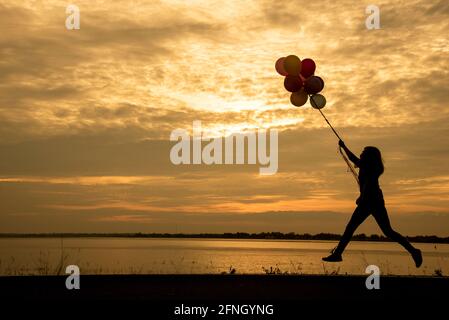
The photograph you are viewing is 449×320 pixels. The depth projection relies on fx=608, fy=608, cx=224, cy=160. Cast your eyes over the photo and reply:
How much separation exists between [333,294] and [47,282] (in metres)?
5.03

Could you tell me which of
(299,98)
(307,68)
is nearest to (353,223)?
(299,98)

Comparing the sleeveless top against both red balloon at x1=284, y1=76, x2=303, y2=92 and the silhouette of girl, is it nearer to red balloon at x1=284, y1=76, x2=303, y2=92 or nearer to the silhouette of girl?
the silhouette of girl

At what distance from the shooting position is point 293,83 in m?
11.7

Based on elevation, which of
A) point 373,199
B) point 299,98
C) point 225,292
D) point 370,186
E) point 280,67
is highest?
point 280,67

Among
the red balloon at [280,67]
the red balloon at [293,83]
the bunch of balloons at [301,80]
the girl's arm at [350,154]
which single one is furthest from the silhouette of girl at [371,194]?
the red balloon at [280,67]

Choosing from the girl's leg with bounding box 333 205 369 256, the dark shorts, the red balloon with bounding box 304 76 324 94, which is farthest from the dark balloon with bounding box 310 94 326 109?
the girl's leg with bounding box 333 205 369 256

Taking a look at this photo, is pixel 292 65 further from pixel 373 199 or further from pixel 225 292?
pixel 225 292

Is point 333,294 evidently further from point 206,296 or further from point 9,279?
point 9,279

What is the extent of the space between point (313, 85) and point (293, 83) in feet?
1.29

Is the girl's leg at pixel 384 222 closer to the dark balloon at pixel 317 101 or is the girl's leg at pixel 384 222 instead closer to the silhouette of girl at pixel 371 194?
the silhouette of girl at pixel 371 194

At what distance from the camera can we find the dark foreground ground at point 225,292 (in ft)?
25.5

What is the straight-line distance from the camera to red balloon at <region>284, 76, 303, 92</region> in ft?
38.3
